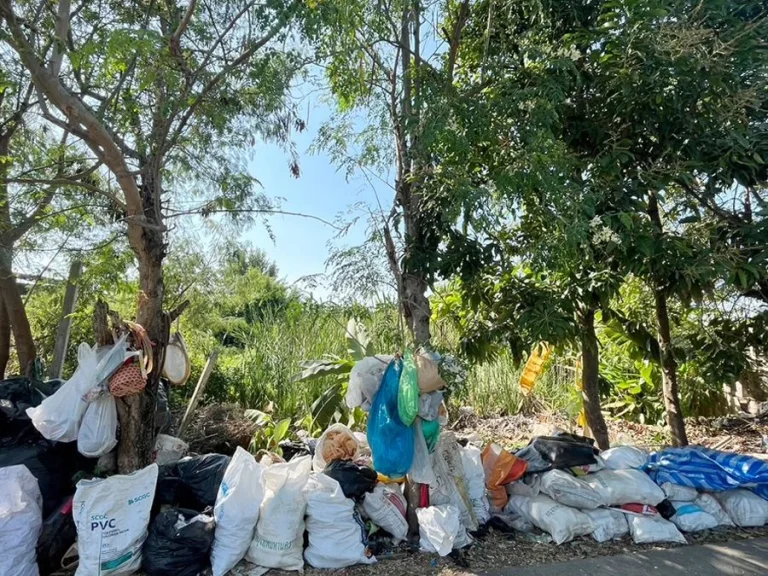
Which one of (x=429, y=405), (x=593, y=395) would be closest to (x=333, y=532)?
(x=429, y=405)

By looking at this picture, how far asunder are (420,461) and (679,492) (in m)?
2.17

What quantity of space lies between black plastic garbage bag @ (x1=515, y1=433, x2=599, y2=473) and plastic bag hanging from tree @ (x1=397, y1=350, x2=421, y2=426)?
1.36 m

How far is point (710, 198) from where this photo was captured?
387cm

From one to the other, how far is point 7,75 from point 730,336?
22.8 feet

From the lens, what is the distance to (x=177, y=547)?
9.80 ft

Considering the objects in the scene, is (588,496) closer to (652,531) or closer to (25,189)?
(652,531)

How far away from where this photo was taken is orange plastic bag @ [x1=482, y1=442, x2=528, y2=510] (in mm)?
3900

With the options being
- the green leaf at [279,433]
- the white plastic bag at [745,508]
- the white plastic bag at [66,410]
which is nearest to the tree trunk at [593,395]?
the white plastic bag at [745,508]

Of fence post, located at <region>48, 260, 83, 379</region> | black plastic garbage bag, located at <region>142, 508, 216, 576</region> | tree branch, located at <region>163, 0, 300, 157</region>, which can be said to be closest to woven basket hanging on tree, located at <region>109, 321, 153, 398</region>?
black plastic garbage bag, located at <region>142, 508, 216, 576</region>

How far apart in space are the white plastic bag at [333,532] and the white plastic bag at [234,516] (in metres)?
0.38

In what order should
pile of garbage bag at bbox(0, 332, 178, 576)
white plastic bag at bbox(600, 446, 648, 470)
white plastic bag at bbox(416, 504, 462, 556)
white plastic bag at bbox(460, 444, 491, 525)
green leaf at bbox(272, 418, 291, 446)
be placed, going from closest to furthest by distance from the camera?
pile of garbage bag at bbox(0, 332, 178, 576) → white plastic bag at bbox(416, 504, 462, 556) → white plastic bag at bbox(460, 444, 491, 525) → white plastic bag at bbox(600, 446, 648, 470) → green leaf at bbox(272, 418, 291, 446)

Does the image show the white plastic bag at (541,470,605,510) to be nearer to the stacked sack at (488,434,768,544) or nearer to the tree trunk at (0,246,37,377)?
the stacked sack at (488,434,768,544)

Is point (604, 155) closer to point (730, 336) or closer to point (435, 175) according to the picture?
point (435, 175)

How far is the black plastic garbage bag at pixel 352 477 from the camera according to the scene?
3479 millimetres
